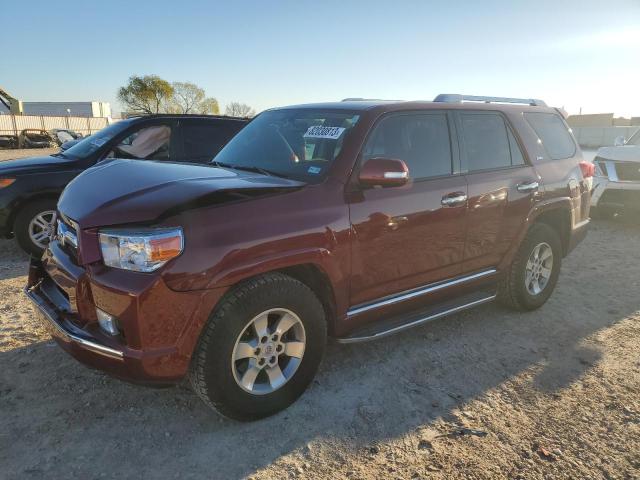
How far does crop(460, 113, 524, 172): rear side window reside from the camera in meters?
3.89

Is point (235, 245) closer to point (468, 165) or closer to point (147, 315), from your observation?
point (147, 315)

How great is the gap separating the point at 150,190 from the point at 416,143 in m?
1.97

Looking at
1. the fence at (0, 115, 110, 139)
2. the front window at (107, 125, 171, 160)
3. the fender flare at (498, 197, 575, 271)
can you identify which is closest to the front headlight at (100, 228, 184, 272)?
the fender flare at (498, 197, 575, 271)

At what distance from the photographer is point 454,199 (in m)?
3.63

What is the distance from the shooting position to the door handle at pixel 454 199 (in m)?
3.57

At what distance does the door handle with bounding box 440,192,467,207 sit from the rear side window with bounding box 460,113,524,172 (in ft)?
0.91

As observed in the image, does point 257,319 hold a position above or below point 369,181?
below

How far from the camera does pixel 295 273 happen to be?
293cm

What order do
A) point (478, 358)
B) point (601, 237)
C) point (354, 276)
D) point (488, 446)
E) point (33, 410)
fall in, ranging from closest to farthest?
point (488, 446)
point (33, 410)
point (354, 276)
point (478, 358)
point (601, 237)

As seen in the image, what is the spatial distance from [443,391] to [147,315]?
79.7 inches

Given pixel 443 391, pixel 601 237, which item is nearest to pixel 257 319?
pixel 443 391

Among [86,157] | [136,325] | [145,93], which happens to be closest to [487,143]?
[136,325]

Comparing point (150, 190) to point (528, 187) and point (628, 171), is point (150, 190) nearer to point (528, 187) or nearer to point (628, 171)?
point (528, 187)

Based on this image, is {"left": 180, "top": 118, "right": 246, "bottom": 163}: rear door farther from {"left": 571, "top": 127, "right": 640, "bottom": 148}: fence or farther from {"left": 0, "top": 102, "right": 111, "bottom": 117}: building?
{"left": 0, "top": 102, "right": 111, "bottom": 117}: building
